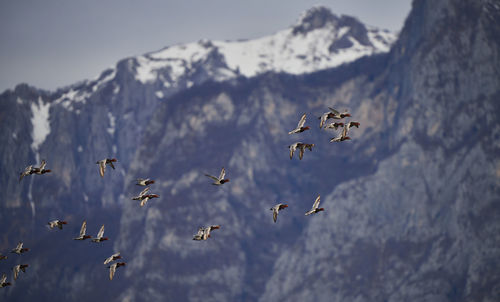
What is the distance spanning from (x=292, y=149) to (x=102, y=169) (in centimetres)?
3833

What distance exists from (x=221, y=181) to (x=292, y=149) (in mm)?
17780

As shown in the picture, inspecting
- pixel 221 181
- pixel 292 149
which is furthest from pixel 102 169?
pixel 292 149

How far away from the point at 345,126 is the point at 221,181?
28295 millimetres

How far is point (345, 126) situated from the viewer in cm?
19775

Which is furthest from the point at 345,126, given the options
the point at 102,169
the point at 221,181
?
the point at 102,169

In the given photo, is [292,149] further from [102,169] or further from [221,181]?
[102,169]

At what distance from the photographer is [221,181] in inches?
7864

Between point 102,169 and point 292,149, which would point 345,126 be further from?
point 102,169

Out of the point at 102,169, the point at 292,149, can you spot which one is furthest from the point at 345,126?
the point at 102,169

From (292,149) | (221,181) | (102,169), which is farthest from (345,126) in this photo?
(102,169)

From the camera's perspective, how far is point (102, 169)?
190875mm

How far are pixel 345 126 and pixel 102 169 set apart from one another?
50598 mm
